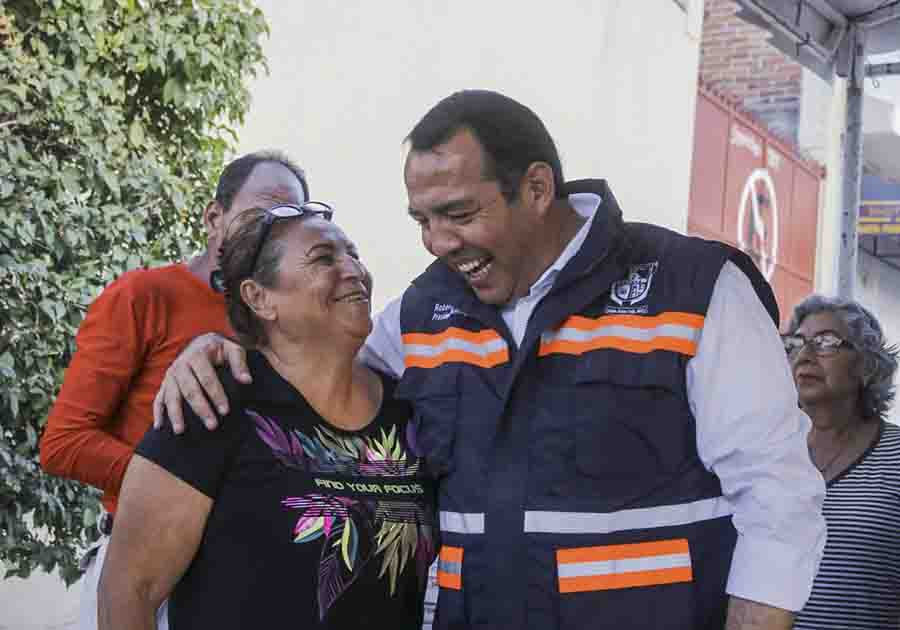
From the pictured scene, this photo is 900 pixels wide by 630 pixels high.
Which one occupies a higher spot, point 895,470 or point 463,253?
point 463,253

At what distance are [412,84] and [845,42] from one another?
9.34 ft

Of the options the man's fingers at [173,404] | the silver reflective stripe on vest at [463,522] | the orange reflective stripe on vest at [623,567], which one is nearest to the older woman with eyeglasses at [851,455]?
A: the orange reflective stripe on vest at [623,567]

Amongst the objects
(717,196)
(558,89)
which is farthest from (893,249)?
(558,89)

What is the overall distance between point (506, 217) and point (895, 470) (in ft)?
6.13

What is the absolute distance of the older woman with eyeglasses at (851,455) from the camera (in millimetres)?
3650

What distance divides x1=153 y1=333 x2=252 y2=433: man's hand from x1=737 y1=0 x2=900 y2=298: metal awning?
4.95 m

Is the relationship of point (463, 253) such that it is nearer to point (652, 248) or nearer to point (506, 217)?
point (506, 217)

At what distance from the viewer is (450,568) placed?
2488 mm

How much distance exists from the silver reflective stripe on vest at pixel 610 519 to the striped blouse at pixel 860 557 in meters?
1.48

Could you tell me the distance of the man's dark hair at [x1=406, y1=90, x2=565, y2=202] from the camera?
8.46 ft

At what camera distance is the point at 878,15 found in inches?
278

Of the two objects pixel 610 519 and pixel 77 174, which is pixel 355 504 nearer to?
pixel 610 519

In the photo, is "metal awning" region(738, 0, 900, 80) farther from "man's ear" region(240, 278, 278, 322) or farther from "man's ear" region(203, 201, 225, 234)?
"man's ear" region(240, 278, 278, 322)

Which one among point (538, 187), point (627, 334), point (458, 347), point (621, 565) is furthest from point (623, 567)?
point (538, 187)
